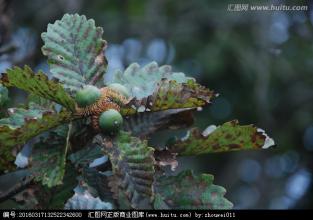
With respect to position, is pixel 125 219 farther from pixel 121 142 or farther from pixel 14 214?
pixel 14 214

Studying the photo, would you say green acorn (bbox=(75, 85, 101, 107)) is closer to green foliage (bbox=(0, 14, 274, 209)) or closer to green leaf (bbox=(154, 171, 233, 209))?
green foliage (bbox=(0, 14, 274, 209))

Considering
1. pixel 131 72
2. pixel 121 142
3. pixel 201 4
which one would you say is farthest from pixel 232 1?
pixel 121 142

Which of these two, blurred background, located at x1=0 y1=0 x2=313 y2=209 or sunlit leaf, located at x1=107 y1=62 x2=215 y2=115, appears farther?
blurred background, located at x1=0 y1=0 x2=313 y2=209

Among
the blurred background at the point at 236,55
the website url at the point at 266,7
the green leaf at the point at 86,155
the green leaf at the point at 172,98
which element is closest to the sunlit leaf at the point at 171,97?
the green leaf at the point at 172,98

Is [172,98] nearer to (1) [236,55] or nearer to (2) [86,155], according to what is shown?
(2) [86,155]

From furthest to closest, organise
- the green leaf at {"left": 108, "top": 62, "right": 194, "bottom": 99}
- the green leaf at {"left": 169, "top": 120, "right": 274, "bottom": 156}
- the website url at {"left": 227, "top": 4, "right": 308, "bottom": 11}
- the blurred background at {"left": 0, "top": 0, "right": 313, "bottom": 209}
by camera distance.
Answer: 1. the blurred background at {"left": 0, "top": 0, "right": 313, "bottom": 209}
2. the website url at {"left": 227, "top": 4, "right": 308, "bottom": 11}
3. the green leaf at {"left": 108, "top": 62, "right": 194, "bottom": 99}
4. the green leaf at {"left": 169, "top": 120, "right": 274, "bottom": 156}

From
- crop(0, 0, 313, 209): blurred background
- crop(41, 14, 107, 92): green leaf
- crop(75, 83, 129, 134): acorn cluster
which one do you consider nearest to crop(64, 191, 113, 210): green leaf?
crop(75, 83, 129, 134): acorn cluster

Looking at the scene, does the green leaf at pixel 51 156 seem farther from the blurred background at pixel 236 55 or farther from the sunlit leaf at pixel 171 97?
the blurred background at pixel 236 55
